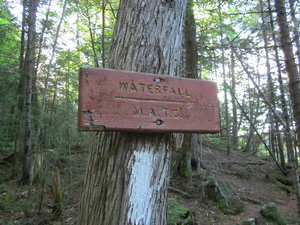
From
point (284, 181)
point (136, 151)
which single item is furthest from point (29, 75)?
point (284, 181)

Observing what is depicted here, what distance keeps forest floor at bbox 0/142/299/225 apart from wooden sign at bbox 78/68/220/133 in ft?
8.66

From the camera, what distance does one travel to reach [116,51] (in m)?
1.55

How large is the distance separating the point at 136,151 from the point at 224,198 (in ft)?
17.3

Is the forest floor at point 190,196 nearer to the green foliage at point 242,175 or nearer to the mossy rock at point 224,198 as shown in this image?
the green foliage at point 242,175

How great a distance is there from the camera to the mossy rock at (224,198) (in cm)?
551

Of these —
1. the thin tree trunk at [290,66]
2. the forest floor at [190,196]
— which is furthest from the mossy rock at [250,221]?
the thin tree trunk at [290,66]

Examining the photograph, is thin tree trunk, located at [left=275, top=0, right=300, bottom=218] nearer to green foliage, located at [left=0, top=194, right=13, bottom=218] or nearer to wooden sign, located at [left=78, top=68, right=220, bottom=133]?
wooden sign, located at [left=78, top=68, right=220, bottom=133]

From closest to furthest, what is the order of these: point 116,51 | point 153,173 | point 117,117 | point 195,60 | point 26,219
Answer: point 117,117 → point 153,173 → point 116,51 → point 26,219 → point 195,60

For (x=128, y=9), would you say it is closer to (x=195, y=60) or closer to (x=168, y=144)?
(x=168, y=144)

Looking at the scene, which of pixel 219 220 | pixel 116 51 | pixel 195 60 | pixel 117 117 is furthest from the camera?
pixel 195 60

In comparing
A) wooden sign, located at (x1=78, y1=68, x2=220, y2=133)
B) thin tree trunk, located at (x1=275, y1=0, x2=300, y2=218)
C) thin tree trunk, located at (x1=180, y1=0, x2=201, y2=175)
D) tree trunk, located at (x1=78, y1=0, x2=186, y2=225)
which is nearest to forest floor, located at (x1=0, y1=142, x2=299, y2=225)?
thin tree trunk, located at (x1=180, y1=0, x2=201, y2=175)

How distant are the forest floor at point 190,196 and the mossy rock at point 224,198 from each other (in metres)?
0.13

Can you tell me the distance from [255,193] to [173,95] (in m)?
7.33

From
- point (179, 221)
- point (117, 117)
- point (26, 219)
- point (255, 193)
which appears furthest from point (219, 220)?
point (117, 117)
